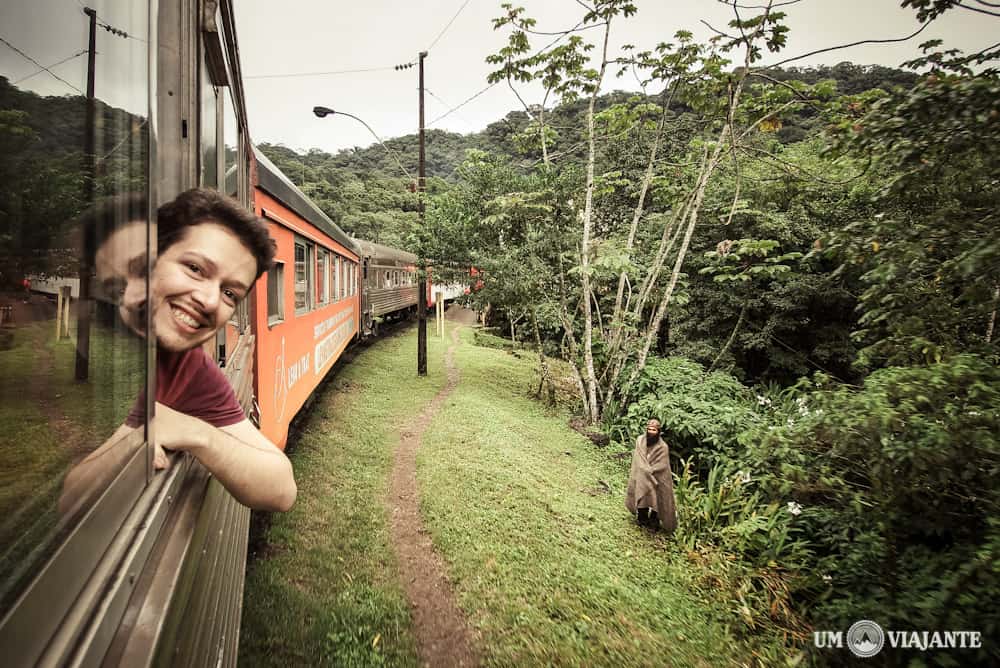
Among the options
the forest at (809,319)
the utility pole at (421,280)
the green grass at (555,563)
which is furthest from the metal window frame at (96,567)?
the utility pole at (421,280)

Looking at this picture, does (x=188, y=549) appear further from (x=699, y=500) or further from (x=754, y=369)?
(x=754, y=369)

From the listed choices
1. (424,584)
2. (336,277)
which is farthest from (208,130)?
(336,277)

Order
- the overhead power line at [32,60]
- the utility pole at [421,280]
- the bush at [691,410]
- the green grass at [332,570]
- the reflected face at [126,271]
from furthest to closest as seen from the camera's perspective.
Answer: the utility pole at [421,280]
the bush at [691,410]
the green grass at [332,570]
the reflected face at [126,271]
the overhead power line at [32,60]

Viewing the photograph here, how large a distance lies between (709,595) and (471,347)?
41.8 feet

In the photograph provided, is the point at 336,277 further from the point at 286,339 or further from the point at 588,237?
the point at 588,237

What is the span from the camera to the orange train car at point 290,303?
3734 millimetres

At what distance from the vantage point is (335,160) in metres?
45.7

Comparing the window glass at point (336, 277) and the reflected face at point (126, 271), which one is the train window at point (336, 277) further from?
the reflected face at point (126, 271)

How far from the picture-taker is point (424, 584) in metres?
4.11

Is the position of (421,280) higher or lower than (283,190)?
lower

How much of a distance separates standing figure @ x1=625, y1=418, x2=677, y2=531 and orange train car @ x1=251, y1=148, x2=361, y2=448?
4.01 m

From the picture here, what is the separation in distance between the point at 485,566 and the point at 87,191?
4.33 m

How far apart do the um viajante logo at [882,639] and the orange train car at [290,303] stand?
4961 mm

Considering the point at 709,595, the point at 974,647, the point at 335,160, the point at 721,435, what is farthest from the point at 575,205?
the point at 335,160
